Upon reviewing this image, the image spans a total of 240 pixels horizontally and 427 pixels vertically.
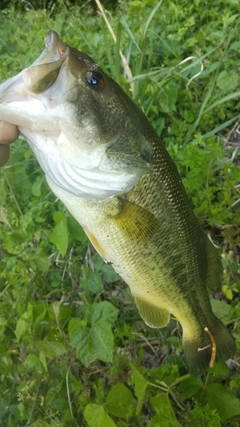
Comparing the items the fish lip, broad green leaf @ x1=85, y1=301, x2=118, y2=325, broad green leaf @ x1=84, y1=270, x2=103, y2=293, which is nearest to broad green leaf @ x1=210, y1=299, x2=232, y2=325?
broad green leaf @ x1=85, y1=301, x2=118, y2=325

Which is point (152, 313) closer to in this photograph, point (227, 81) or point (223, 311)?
point (223, 311)

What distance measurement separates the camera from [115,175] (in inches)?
56.0

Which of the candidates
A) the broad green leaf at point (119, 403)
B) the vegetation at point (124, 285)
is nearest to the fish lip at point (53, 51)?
the vegetation at point (124, 285)

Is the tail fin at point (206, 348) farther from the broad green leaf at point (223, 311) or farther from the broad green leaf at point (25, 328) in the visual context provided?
the broad green leaf at point (25, 328)

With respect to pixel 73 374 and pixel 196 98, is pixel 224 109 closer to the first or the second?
pixel 196 98

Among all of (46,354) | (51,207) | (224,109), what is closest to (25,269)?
(51,207)

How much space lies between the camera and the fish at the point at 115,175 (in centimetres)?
126

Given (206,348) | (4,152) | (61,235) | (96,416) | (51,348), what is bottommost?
(206,348)

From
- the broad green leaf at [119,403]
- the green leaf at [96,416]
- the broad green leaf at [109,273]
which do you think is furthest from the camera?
the broad green leaf at [109,273]

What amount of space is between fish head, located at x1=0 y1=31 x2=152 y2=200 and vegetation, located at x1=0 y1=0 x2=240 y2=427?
781 millimetres

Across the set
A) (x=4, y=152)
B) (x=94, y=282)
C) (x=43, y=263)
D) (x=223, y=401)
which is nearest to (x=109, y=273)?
(x=94, y=282)

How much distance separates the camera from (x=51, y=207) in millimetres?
2992

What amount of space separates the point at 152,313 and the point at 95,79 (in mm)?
1072

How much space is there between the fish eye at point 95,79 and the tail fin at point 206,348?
121 cm
